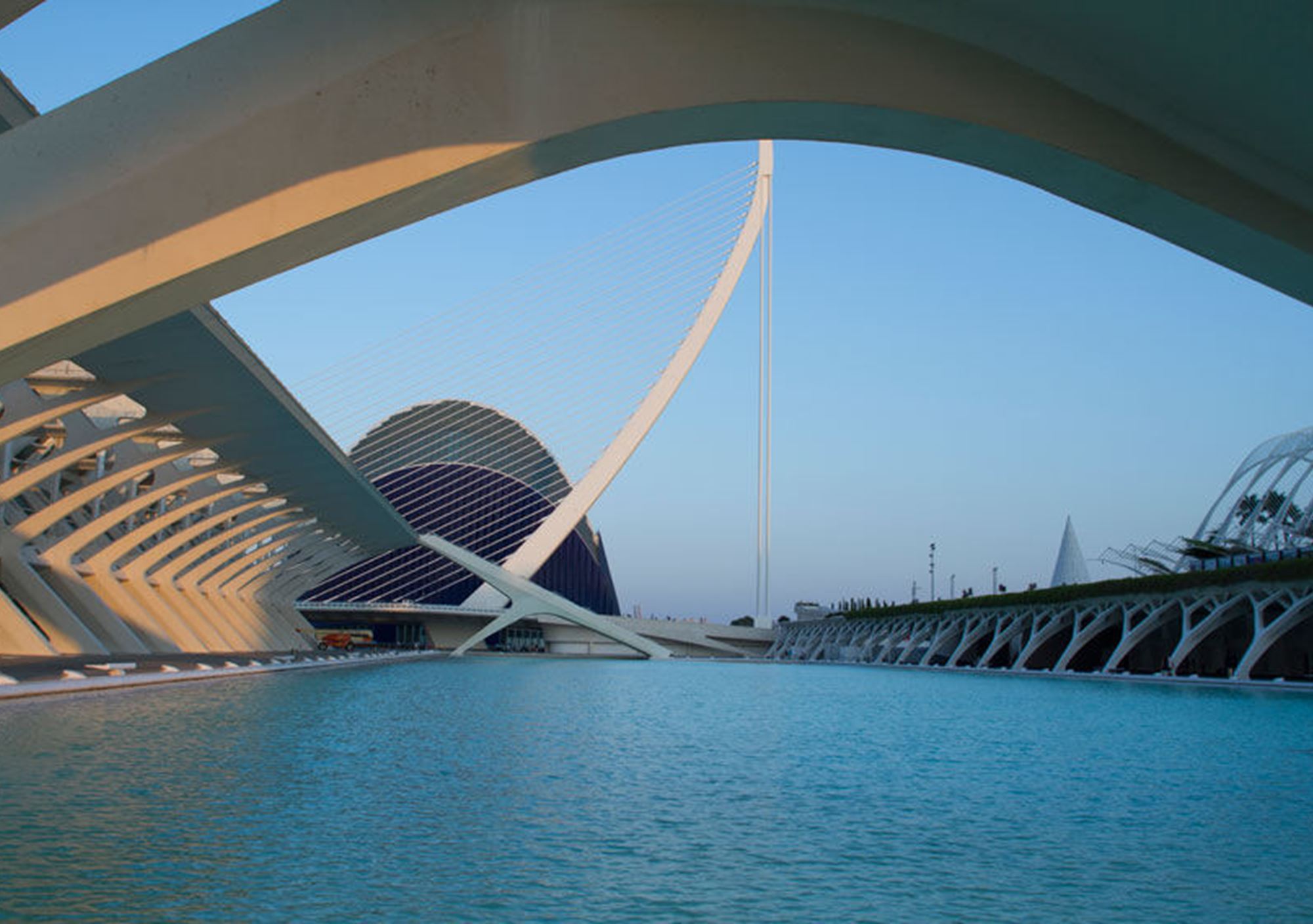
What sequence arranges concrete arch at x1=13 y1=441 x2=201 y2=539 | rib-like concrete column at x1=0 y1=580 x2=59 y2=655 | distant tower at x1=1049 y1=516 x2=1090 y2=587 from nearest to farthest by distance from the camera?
1. rib-like concrete column at x1=0 y1=580 x2=59 y2=655
2. concrete arch at x1=13 y1=441 x2=201 y2=539
3. distant tower at x1=1049 y1=516 x2=1090 y2=587

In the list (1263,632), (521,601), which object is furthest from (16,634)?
(521,601)

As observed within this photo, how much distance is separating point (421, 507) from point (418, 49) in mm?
61350

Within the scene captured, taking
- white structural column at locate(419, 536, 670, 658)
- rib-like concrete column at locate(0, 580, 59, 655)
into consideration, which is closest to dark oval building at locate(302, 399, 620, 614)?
white structural column at locate(419, 536, 670, 658)

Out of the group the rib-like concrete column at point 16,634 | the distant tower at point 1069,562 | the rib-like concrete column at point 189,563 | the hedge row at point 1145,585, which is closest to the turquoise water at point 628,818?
the rib-like concrete column at point 16,634

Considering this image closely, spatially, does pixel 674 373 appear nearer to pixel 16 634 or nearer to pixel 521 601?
pixel 521 601

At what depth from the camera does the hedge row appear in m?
26.5

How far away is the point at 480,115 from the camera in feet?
12.4

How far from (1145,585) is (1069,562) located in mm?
45658

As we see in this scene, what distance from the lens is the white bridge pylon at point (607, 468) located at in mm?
42688

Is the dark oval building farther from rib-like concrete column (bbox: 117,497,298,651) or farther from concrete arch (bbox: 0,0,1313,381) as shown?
concrete arch (bbox: 0,0,1313,381)

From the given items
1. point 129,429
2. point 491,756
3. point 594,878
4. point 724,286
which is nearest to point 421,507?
point 724,286

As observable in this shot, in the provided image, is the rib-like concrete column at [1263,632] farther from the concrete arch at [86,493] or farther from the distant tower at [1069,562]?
the distant tower at [1069,562]

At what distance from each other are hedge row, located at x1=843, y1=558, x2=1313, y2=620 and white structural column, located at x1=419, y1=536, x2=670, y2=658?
504 inches

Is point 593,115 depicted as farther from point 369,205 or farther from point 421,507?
point 421,507
